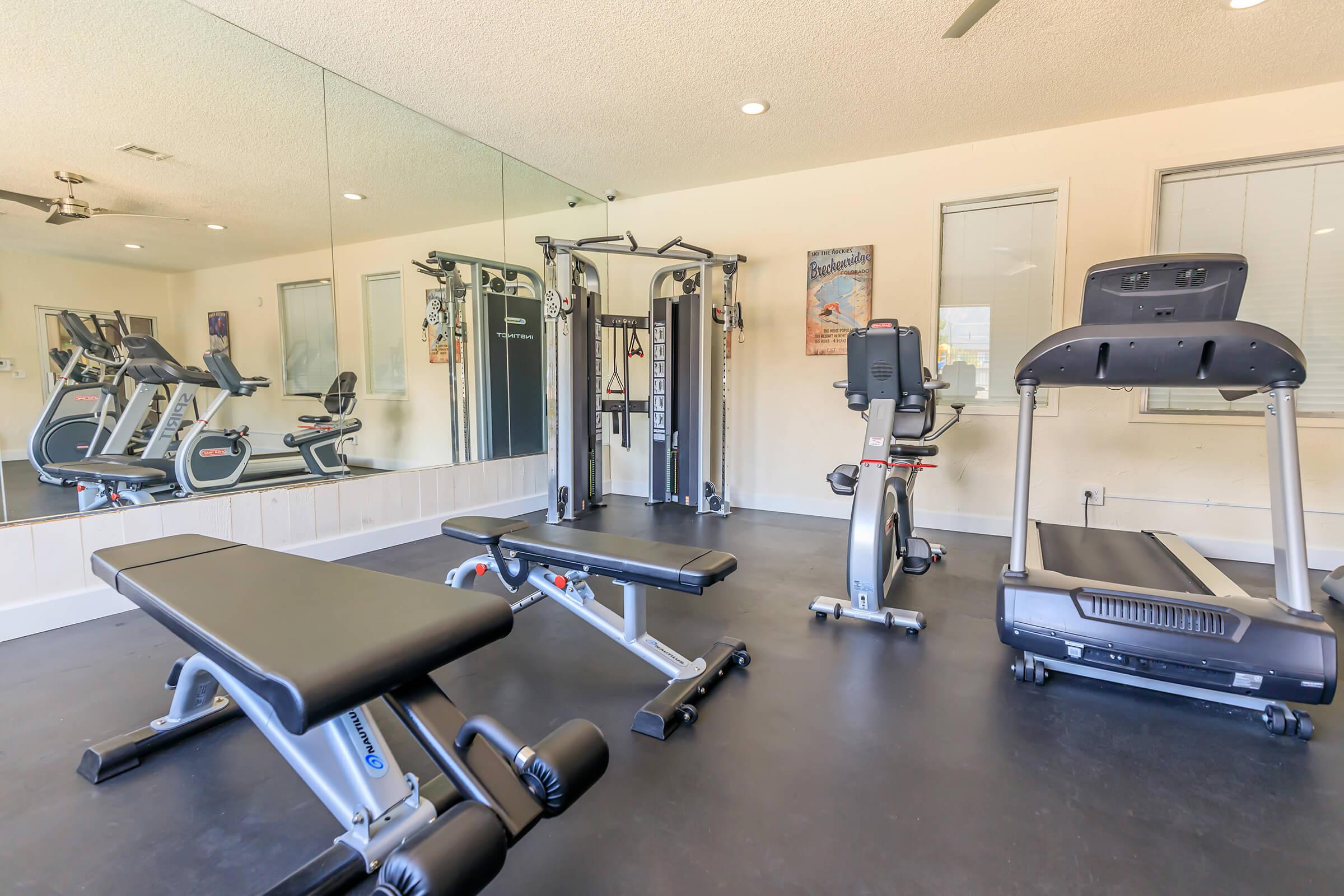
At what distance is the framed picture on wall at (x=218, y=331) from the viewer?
3.29 metres

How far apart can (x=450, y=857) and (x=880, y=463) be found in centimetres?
228

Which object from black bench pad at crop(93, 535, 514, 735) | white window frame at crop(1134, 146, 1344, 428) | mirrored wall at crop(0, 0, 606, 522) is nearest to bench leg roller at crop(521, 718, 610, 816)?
black bench pad at crop(93, 535, 514, 735)

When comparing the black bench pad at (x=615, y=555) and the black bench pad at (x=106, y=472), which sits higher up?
the black bench pad at (x=106, y=472)

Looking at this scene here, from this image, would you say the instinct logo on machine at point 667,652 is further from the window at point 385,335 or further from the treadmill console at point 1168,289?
the window at point 385,335

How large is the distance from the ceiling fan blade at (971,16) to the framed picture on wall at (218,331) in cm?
376

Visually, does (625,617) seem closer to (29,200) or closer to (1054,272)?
(29,200)

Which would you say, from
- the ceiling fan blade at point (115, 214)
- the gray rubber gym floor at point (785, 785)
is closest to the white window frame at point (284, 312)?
the ceiling fan blade at point (115, 214)

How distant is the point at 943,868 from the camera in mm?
1289

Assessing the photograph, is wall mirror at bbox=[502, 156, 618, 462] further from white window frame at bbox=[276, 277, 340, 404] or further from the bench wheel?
the bench wheel

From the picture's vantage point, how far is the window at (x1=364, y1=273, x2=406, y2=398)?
420 cm

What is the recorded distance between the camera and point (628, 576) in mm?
1951

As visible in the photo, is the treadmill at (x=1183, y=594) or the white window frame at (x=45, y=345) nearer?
the treadmill at (x=1183, y=594)

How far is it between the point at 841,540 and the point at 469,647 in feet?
10.9

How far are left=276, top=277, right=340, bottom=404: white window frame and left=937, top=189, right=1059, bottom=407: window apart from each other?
4.08m
